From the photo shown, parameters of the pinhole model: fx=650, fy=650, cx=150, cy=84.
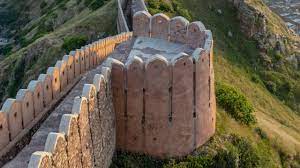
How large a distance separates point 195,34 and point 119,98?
6074 mm

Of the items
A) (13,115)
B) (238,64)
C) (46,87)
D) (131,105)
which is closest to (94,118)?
(13,115)

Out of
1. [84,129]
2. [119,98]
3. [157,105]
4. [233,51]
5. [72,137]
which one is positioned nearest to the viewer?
[72,137]

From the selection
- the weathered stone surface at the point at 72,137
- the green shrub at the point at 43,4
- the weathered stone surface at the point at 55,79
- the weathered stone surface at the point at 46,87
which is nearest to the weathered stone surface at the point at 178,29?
the weathered stone surface at the point at 55,79

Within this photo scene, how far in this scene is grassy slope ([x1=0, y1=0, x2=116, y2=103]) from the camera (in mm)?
58031

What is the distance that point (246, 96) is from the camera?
5022 centimetres

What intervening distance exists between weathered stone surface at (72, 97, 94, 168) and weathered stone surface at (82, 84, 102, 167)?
0.43m

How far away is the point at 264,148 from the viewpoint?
34781mm

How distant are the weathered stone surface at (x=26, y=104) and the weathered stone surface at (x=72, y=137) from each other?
288 cm

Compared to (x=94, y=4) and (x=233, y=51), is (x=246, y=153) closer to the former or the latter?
(x=233, y=51)

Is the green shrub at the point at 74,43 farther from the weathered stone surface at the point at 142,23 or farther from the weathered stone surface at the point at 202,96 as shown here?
the weathered stone surface at the point at 202,96

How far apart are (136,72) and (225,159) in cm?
643

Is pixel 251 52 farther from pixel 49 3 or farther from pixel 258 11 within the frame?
pixel 49 3

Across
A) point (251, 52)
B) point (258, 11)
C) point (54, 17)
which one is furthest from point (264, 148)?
point (54, 17)

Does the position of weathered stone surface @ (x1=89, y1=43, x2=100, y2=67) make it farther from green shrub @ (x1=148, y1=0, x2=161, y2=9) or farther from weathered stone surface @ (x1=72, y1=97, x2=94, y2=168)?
green shrub @ (x1=148, y1=0, x2=161, y2=9)
